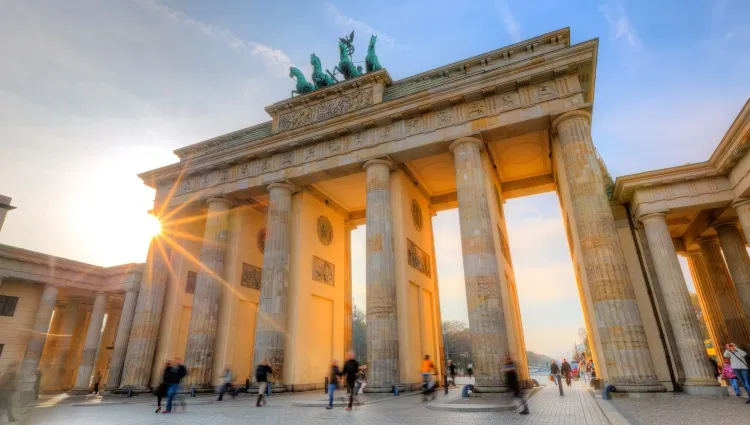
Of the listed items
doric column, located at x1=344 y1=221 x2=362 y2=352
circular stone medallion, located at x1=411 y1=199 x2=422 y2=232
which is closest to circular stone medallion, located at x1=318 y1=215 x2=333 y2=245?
doric column, located at x1=344 y1=221 x2=362 y2=352

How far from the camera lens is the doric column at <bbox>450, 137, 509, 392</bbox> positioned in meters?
12.0

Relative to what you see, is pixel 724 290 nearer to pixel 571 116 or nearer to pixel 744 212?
pixel 744 212

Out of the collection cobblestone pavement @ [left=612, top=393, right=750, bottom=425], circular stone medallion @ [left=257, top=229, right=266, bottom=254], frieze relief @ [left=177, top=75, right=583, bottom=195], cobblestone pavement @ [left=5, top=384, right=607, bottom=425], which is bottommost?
cobblestone pavement @ [left=5, top=384, right=607, bottom=425]

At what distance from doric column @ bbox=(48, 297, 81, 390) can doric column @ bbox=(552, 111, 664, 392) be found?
110ft

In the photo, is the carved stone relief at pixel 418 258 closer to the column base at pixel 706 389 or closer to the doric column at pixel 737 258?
the column base at pixel 706 389

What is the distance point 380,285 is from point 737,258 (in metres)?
13.9

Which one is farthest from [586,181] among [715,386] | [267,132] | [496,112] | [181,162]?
[181,162]

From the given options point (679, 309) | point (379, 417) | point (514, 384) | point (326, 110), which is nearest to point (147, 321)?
point (326, 110)

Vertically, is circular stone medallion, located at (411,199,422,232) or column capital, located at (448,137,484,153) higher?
column capital, located at (448,137,484,153)

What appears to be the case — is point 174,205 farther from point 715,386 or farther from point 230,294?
point 715,386

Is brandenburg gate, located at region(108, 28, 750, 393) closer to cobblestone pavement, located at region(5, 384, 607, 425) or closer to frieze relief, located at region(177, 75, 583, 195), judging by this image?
frieze relief, located at region(177, 75, 583, 195)

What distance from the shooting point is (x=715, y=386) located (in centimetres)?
1098

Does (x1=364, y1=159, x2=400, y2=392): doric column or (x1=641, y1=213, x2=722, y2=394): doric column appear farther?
(x1=364, y1=159, x2=400, y2=392): doric column

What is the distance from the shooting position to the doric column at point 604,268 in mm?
10766
